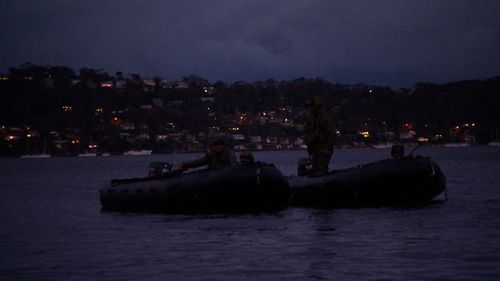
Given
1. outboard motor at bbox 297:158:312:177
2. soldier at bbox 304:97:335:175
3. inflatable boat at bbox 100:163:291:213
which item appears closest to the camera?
inflatable boat at bbox 100:163:291:213

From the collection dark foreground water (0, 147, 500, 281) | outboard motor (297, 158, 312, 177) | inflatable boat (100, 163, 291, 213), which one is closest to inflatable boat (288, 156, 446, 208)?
dark foreground water (0, 147, 500, 281)

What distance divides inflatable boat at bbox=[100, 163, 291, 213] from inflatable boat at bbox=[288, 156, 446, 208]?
153cm

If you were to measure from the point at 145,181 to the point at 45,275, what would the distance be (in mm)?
13742

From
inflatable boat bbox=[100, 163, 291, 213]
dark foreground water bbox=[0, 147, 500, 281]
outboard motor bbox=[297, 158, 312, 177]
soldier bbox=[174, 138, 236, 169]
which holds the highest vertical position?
soldier bbox=[174, 138, 236, 169]

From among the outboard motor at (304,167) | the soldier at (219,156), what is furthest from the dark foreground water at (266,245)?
→ the outboard motor at (304,167)

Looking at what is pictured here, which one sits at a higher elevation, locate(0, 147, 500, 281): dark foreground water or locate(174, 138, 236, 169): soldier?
locate(174, 138, 236, 169): soldier

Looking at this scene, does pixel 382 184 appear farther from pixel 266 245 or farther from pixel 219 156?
pixel 266 245

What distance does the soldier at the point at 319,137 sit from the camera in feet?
115

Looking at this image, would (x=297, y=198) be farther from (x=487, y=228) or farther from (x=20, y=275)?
(x=20, y=275)

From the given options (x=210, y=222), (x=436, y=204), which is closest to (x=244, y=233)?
(x=210, y=222)

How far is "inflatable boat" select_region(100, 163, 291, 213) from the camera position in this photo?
31.2 metres

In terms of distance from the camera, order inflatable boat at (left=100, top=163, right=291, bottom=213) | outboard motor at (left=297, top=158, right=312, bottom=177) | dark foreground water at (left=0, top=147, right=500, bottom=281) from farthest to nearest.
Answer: outboard motor at (left=297, top=158, right=312, bottom=177), inflatable boat at (left=100, top=163, right=291, bottom=213), dark foreground water at (left=0, top=147, right=500, bottom=281)

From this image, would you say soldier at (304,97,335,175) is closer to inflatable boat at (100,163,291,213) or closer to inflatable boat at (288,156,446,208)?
inflatable boat at (288,156,446,208)

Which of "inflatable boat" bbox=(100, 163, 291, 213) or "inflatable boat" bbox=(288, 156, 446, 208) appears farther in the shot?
"inflatable boat" bbox=(288, 156, 446, 208)
